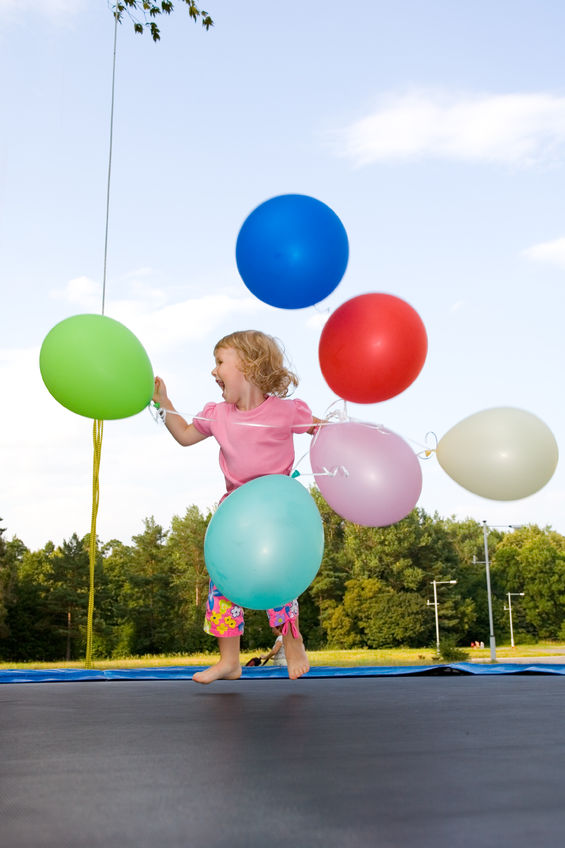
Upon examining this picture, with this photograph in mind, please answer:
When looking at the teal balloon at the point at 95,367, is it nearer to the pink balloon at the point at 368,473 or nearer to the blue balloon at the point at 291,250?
the blue balloon at the point at 291,250

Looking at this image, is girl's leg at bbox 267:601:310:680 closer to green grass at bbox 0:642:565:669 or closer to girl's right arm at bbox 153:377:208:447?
girl's right arm at bbox 153:377:208:447

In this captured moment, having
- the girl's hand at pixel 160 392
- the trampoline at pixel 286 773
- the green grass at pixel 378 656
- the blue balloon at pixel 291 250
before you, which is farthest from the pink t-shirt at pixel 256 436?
the green grass at pixel 378 656

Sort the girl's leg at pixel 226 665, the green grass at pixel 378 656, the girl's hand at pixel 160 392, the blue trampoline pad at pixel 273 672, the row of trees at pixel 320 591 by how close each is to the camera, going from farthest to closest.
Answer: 1. the row of trees at pixel 320 591
2. the green grass at pixel 378 656
3. the blue trampoline pad at pixel 273 672
4. the girl's leg at pixel 226 665
5. the girl's hand at pixel 160 392

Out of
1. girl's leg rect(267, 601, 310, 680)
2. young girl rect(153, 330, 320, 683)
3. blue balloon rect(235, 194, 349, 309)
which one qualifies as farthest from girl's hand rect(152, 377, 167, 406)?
girl's leg rect(267, 601, 310, 680)

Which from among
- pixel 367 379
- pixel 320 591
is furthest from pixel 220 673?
pixel 320 591

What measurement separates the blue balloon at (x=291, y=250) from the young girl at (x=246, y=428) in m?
0.22

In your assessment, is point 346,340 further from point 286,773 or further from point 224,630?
point 286,773

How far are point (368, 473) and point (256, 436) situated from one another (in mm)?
367

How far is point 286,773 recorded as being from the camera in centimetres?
88

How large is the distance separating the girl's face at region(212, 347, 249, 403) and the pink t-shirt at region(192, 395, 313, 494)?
0.05 m

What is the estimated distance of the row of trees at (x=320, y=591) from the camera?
2022cm

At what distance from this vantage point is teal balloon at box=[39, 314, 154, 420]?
1.77m

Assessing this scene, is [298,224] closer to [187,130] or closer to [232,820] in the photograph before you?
[232,820]

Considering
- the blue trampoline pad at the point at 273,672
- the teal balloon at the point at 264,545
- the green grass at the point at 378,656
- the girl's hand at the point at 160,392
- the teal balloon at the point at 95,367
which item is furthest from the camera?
the green grass at the point at 378,656
